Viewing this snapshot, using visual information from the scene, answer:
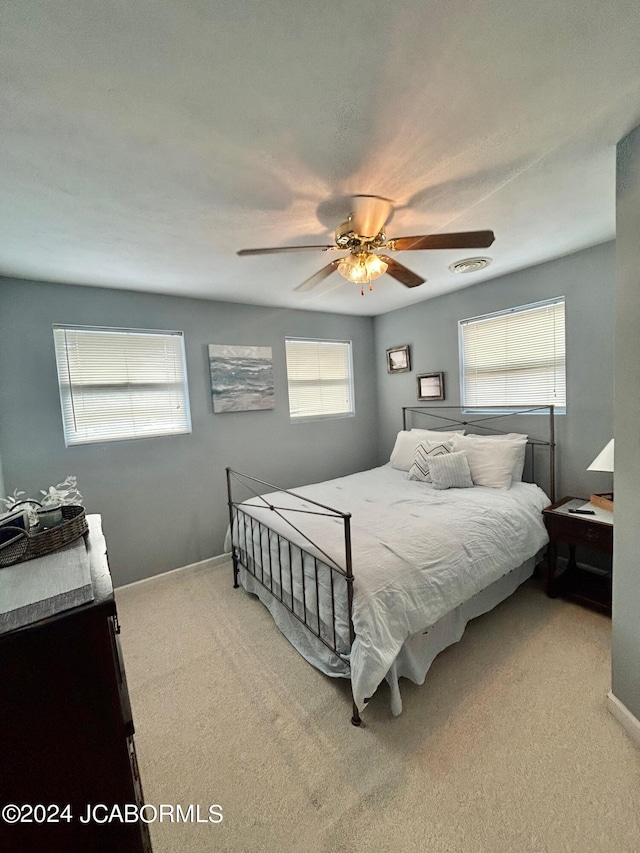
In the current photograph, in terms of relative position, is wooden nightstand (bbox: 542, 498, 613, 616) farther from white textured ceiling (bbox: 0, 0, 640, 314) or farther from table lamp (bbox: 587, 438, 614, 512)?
white textured ceiling (bbox: 0, 0, 640, 314)

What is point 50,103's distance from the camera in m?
1.05

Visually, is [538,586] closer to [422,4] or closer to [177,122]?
[422,4]

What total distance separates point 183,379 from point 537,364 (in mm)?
3090

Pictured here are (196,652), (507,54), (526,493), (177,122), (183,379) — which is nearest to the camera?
(507,54)

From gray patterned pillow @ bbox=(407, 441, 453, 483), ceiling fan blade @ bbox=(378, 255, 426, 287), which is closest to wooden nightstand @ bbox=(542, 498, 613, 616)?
gray patterned pillow @ bbox=(407, 441, 453, 483)

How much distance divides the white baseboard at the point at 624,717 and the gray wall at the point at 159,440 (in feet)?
9.17

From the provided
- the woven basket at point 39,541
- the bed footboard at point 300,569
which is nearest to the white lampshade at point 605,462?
the bed footboard at point 300,569

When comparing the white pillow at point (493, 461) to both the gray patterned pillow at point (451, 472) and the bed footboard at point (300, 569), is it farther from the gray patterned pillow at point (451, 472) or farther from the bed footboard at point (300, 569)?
the bed footboard at point (300, 569)

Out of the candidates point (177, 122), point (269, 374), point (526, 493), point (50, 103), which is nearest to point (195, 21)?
point (177, 122)

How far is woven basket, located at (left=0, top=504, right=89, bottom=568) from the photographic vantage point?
102 centimetres

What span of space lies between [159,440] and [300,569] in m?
1.74

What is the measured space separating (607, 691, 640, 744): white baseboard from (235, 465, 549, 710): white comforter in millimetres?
674

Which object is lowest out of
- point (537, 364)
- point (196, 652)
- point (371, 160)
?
point (196, 652)

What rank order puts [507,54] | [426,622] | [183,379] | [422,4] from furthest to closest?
[183,379] < [426,622] < [507,54] < [422,4]
